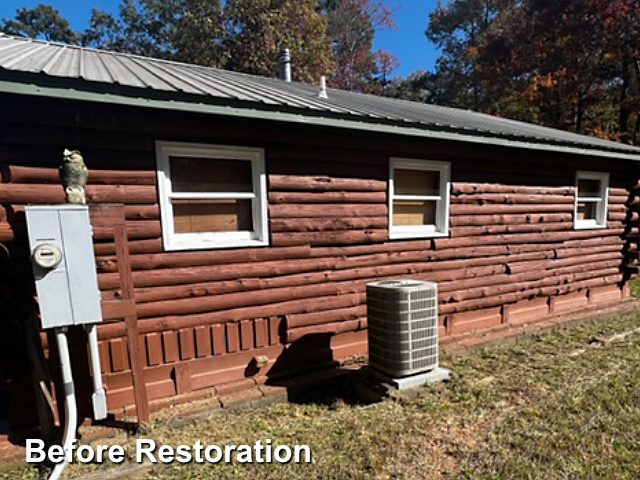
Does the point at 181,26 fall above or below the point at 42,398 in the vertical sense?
above

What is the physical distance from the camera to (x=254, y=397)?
11.3 ft

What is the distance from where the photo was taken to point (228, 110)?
10.0 ft

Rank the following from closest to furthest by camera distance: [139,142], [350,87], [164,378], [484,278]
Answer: [139,142] → [164,378] → [484,278] → [350,87]

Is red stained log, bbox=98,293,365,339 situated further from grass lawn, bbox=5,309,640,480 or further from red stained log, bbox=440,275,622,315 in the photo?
red stained log, bbox=440,275,622,315

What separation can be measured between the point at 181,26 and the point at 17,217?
15.9m

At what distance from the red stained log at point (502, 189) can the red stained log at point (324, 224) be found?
1.29 meters

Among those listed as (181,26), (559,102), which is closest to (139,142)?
(181,26)

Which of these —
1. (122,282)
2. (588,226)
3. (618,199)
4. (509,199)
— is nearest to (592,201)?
(588,226)

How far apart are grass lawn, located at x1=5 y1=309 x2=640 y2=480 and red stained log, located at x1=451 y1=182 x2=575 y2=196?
229 cm

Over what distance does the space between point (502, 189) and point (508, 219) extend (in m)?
0.47

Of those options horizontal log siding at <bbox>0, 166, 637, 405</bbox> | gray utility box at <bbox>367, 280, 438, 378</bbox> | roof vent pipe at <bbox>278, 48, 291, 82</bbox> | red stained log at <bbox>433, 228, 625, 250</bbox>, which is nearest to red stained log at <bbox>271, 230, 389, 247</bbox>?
horizontal log siding at <bbox>0, 166, 637, 405</bbox>

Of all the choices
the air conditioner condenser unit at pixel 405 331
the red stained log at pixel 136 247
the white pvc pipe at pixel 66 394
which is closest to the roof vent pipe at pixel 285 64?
the red stained log at pixel 136 247

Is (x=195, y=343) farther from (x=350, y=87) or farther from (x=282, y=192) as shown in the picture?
(x=350, y=87)

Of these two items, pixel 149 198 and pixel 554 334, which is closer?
pixel 149 198
